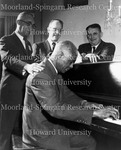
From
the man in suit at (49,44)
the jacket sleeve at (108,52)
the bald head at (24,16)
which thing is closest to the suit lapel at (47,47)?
the man in suit at (49,44)

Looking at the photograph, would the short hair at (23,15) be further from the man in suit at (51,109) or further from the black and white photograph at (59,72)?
the man in suit at (51,109)

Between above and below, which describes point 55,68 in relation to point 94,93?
above

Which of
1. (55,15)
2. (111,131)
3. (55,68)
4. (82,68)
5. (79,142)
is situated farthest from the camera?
(55,15)

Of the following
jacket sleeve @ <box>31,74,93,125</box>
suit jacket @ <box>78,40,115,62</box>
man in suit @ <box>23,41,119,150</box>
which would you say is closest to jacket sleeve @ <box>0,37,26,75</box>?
suit jacket @ <box>78,40,115,62</box>

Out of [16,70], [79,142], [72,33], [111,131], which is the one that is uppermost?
[72,33]

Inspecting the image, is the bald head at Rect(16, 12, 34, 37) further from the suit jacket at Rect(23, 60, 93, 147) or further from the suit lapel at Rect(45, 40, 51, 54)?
the suit jacket at Rect(23, 60, 93, 147)

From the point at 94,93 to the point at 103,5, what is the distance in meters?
0.85

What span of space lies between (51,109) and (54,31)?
3.81 feet

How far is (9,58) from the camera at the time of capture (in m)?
2.00

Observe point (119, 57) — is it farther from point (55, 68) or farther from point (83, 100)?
point (55, 68)

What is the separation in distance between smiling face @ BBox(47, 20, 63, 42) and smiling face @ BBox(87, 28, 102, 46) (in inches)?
11.3

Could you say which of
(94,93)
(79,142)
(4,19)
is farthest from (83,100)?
(4,19)

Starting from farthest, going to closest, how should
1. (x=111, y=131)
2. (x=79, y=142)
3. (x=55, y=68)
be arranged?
(x=79, y=142) < (x=55, y=68) < (x=111, y=131)

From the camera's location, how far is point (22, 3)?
2084mm
